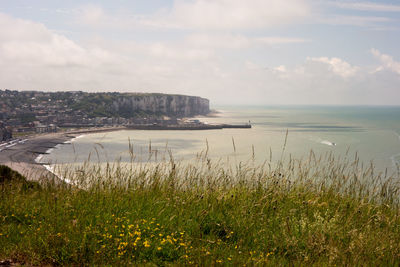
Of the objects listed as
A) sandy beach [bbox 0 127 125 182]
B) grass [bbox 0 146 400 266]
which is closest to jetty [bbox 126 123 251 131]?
sandy beach [bbox 0 127 125 182]

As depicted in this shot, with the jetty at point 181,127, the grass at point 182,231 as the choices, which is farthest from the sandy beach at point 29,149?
the grass at point 182,231

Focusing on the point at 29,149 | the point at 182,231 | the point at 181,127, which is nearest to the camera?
the point at 182,231

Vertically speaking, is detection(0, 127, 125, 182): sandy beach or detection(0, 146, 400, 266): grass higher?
detection(0, 146, 400, 266): grass

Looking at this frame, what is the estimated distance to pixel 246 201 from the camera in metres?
6.68

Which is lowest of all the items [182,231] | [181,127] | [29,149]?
[29,149]

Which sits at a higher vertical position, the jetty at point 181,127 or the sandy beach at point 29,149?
the jetty at point 181,127

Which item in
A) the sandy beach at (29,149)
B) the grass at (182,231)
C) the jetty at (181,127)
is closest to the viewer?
the grass at (182,231)

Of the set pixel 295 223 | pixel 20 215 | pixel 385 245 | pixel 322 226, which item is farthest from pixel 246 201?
pixel 20 215

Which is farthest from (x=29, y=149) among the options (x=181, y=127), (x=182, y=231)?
(x=182, y=231)

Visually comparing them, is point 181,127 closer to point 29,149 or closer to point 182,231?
point 29,149

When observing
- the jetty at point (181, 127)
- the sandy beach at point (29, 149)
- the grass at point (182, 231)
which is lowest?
the sandy beach at point (29, 149)

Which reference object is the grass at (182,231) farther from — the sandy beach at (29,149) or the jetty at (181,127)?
the jetty at (181,127)

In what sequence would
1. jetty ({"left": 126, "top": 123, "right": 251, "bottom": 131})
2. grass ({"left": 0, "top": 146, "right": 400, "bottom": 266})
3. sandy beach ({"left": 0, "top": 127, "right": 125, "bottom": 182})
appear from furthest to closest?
1. jetty ({"left": 126, "top": 123, "right": 251, "bottom": 131})
2. sandy beach ({"left": 0, "top": 127, "right": 125, "bottom": 182})
3. grass ({"left": 0, "top": 146, "right": 400, "bottom": 266})

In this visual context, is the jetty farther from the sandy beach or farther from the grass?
the grass
